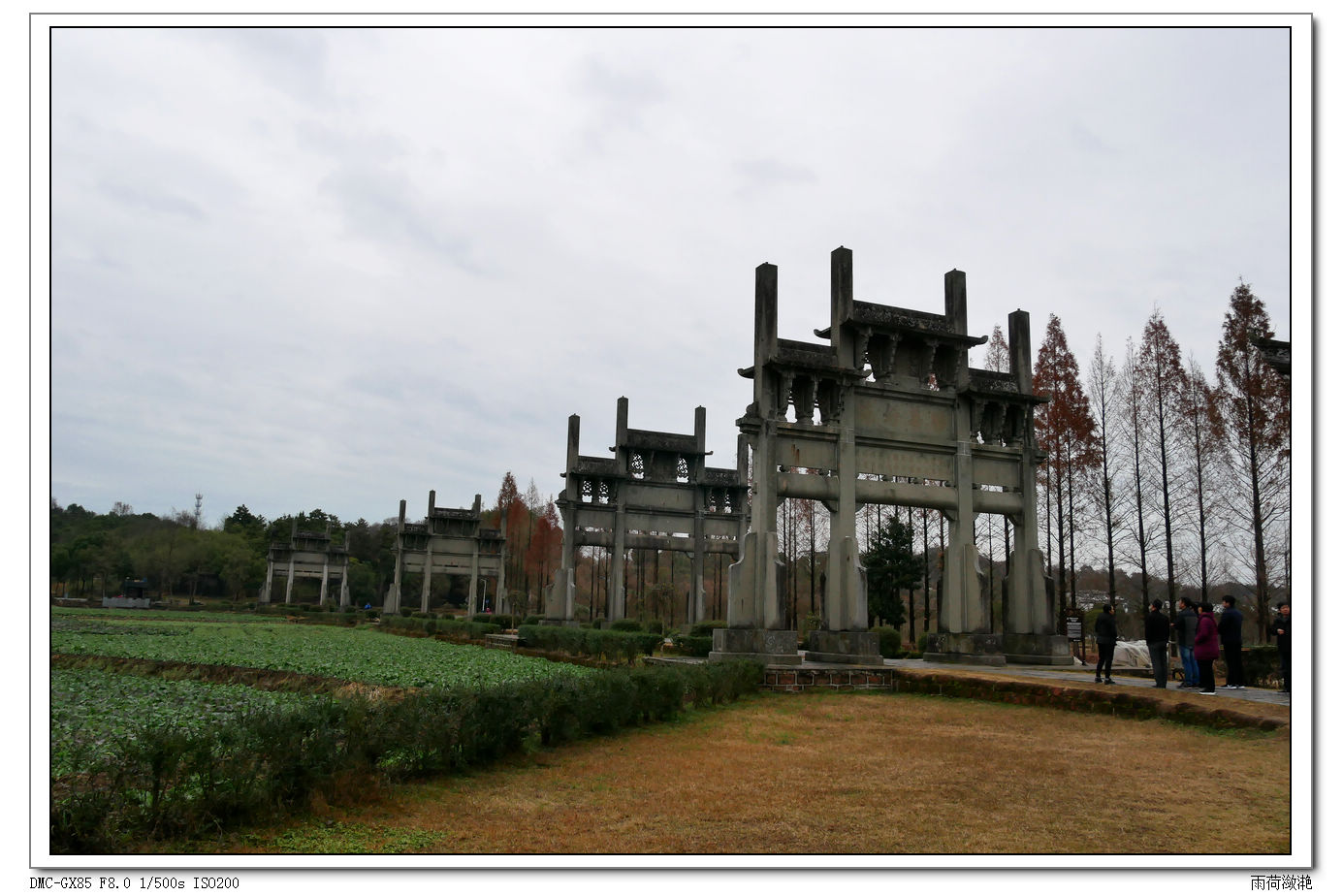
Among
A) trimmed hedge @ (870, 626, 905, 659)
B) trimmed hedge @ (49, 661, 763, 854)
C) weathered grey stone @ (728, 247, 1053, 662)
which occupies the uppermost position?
weathered grey stone @ (728, 247, 1053, 662)

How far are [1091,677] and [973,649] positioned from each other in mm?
3039

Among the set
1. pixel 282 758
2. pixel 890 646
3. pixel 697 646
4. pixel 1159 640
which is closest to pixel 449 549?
pixel 697 646

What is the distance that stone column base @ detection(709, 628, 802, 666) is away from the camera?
643 inches

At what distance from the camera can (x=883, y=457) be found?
18594 mm

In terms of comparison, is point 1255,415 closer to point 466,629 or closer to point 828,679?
point 828,679

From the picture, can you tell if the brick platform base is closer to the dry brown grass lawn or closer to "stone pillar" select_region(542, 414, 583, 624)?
the dry brown grass lawn

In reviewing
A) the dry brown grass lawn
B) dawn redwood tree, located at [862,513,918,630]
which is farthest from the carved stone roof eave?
the dry brown grass lawn

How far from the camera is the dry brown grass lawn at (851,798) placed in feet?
18.4

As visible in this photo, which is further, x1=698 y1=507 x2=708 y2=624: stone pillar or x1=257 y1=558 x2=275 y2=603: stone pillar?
x1=257 y1=558 x2=275 y2=603: stone pillar

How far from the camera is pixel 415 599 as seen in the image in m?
72.0
